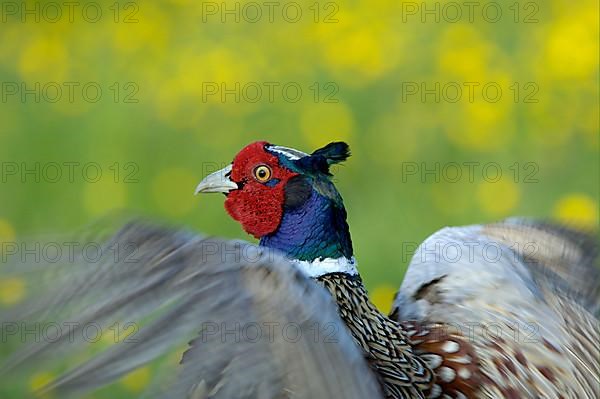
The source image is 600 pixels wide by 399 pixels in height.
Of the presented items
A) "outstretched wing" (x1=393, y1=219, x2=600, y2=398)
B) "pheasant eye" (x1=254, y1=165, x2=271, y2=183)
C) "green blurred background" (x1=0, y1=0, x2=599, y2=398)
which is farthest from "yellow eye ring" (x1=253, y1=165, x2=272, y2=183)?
"green blurred background" (x1=0, y1=0, x2=599, y2=398)

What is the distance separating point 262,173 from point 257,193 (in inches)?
1.7

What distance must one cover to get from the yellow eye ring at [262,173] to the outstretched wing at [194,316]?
0.54 metres

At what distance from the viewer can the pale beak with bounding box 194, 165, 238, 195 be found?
90.2 inches

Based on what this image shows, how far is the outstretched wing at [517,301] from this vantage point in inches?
86.0

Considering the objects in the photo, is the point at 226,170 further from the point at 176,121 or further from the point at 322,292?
the point at 176,121

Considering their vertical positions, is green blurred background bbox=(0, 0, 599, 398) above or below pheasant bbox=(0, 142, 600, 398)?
above

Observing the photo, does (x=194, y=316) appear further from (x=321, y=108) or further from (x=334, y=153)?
(x=321, y=108)

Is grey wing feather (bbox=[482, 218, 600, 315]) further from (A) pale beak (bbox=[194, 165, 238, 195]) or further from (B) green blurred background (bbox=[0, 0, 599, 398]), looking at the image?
(B) green blurred background (bbox=[0, 0, 599, 398])

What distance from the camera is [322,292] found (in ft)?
5.57

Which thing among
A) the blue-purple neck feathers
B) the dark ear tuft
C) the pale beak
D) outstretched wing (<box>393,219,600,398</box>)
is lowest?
outstretched wing (<box>393,219,600,398</box>)

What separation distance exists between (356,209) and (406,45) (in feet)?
3.47

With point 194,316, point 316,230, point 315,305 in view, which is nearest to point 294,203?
point 316,230

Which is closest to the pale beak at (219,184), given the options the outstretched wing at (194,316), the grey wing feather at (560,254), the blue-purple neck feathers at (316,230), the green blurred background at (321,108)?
the blue-purple neck feathers at (316,230)

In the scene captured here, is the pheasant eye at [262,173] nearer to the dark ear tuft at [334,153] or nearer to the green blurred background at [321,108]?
the dark ear tuft at [334,153]
